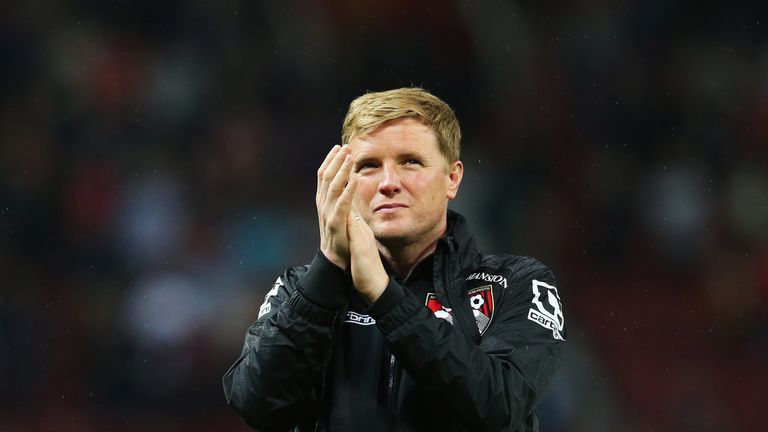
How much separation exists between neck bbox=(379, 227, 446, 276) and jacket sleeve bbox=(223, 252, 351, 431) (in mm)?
302

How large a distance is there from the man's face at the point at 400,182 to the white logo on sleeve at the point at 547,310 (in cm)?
26

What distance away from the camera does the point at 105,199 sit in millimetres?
5668

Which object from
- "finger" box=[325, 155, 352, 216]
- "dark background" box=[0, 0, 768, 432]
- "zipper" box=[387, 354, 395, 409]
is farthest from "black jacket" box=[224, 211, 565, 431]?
"dark background" box=[0, 0, 768, 432]

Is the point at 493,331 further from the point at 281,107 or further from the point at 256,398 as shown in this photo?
the point at 281,107

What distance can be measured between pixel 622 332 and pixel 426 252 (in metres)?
3.24

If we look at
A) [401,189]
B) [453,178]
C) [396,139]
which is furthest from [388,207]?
[453,178]

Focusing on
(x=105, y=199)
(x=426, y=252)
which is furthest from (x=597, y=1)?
(x=426, y=252)

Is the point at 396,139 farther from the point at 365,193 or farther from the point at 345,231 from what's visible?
the point at 345,231

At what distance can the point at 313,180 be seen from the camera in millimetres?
5812

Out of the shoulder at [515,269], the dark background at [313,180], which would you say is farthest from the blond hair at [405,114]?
the dark background at [313,180]

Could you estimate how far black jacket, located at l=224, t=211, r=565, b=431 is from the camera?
1.75 meters

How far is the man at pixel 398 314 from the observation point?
1.76 metres

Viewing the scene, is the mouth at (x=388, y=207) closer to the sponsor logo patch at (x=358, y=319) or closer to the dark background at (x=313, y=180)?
the sponsor logo patch at (x=358, y=319)

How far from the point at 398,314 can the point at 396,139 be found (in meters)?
0.47
